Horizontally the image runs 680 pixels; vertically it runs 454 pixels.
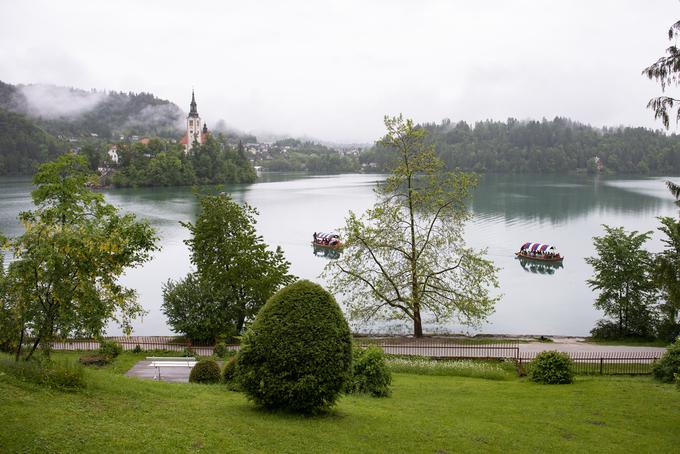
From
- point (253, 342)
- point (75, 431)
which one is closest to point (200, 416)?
point (253, 342)

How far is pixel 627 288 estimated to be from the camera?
88.1 ft

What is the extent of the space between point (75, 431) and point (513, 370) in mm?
14437

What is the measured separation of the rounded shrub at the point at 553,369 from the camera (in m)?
16.2

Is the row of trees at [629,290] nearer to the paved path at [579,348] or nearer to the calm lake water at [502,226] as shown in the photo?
the paved path at [579,348]

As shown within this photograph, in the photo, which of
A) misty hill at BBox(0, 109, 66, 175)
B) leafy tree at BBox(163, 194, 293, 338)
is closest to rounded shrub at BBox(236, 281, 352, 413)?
leafy tree at BBox(163, 194, 293, 338)

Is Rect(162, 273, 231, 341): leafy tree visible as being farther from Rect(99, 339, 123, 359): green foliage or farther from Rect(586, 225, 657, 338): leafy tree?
Rect(586, 225, 657, 338): leafy tree

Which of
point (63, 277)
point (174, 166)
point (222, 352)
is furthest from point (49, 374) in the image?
point (174, 166)

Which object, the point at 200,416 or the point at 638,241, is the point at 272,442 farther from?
the point at 638,241

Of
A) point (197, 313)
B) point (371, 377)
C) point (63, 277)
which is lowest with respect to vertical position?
point (197, 313)

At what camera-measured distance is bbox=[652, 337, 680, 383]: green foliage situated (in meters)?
16.1

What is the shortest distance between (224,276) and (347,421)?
1647 cm

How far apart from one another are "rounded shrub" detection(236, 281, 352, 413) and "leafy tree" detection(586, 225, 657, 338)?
20616 mm

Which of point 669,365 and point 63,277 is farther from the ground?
point 63,277

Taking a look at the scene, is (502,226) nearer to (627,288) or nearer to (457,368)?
(627,288)
